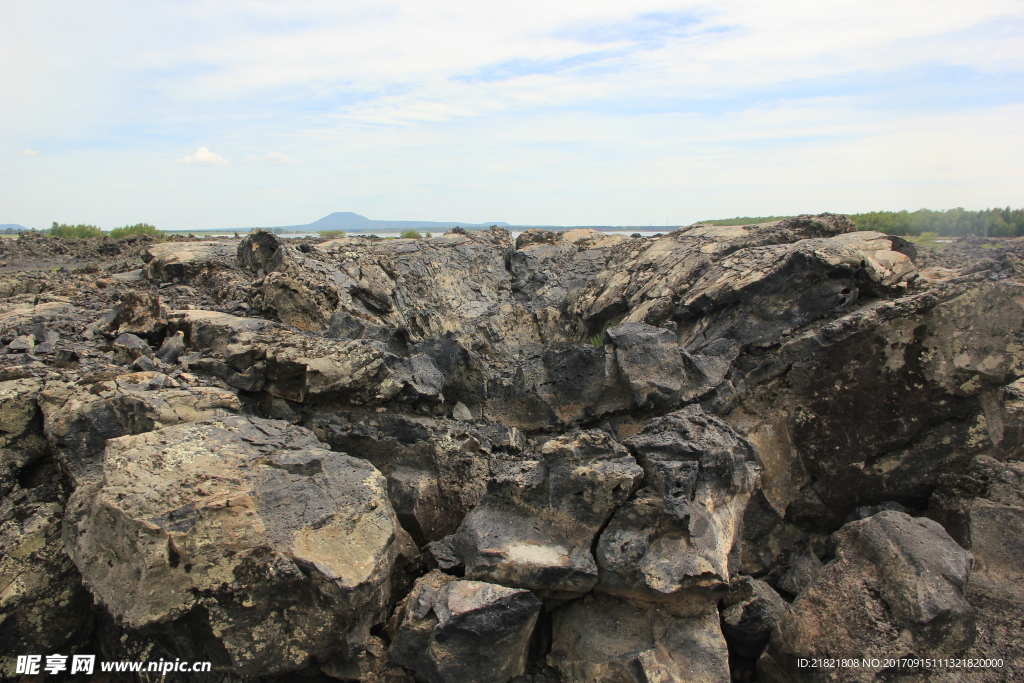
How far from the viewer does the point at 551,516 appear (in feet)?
17.6

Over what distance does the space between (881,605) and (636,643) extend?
2.01 meters

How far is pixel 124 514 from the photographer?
4.36 metres

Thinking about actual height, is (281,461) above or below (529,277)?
below

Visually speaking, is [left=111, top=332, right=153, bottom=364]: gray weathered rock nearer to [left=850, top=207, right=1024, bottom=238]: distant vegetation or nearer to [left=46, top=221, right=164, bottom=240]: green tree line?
[left=850, top=207, right=1024, bottom=238]: distant vegetation

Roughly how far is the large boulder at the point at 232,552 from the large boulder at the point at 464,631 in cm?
36

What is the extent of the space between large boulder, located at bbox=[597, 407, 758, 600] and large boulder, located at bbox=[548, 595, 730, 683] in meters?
0.21

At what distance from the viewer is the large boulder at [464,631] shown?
182 inches

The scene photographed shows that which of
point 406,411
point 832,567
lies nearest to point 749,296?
point 832,567

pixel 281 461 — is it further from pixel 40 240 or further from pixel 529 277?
pixel 40 240

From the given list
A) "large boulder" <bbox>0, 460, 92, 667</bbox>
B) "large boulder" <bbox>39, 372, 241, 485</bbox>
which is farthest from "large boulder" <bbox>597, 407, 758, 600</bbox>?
"large boulder" <bbox>0, 460, 92, 667</bbox>

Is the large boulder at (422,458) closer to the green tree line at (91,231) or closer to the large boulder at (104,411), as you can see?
the large boulder at (104,411)

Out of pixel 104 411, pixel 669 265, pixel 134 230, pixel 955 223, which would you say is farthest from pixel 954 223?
Result: pixel 134 230

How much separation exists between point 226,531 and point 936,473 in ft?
22.6

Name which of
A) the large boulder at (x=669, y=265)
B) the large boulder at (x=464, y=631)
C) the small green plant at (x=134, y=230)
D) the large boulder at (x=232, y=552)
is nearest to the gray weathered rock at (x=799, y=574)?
the large boulder at (x=464, y=631)
